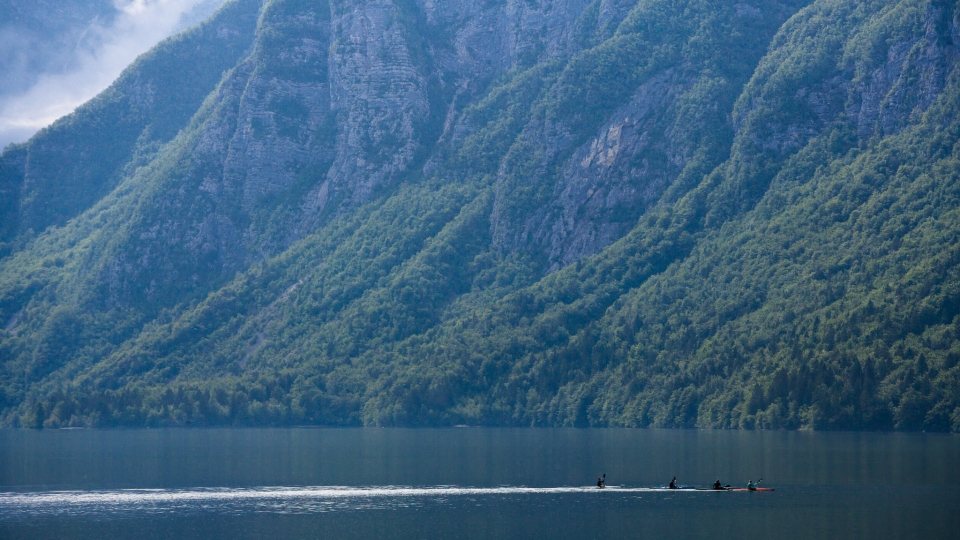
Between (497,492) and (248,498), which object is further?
(497,492)

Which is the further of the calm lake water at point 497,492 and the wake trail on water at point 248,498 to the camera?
the wake trail on water at point 248,498

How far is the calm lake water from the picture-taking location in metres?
94.8

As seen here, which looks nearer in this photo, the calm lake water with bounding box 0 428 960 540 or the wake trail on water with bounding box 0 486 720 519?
the calm lake water with bounding box 0 428 960 540

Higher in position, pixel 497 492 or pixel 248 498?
pixel 497 492

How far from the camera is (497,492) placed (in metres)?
116

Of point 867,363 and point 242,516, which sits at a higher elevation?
point 867,363

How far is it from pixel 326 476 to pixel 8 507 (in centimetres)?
3426

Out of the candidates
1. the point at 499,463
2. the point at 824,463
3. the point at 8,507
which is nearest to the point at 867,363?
the point at 824,463

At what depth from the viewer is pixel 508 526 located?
96.3 meters

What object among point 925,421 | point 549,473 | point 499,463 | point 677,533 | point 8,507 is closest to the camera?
point 677,533

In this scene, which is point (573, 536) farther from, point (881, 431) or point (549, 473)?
point (881, 431)

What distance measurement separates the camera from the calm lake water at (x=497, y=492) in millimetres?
94812

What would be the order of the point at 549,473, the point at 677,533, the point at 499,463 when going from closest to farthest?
the point at 677,533 < the point at 549,473 < the point at 499,463

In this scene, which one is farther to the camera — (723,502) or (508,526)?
(723,502)
